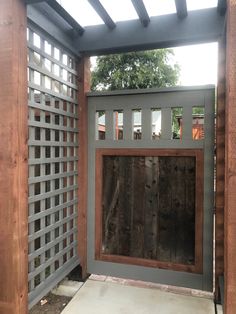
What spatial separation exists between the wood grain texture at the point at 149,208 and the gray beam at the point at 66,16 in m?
1.15

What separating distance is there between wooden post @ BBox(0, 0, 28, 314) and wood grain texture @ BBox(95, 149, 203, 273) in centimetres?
115

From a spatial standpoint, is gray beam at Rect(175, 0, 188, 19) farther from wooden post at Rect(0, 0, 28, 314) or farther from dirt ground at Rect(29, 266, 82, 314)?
dirt ground at Rect(29, 266, 82, 314)

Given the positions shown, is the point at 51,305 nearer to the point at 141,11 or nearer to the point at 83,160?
the point at 83,160

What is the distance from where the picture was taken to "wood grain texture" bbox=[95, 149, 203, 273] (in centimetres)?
256

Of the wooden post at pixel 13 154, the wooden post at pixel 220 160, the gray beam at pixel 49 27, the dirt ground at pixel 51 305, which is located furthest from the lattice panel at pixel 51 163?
the wooden post at pixel 220 160

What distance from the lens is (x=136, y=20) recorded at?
7.96ft

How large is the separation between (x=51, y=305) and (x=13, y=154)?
142 centimetres

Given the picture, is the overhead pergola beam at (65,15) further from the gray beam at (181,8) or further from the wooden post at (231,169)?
the wooden post at (231,169)

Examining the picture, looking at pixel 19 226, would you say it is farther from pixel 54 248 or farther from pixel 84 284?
pixel 84 284

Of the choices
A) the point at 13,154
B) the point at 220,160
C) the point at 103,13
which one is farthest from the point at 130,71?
the point at 13,154

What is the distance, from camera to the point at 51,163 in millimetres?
2281

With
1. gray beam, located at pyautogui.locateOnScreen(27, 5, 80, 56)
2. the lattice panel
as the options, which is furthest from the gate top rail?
gray beam, located at pyautogui.locateOnScreen(27, 5, 80, 56)

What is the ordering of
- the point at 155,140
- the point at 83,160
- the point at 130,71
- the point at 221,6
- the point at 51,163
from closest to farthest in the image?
1. the point at 221,6
2. the point at 51,163
3. the point at 155,140
4. the point at 83,160
5. the point at 130,71

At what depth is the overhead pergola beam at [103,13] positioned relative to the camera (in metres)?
2.03
